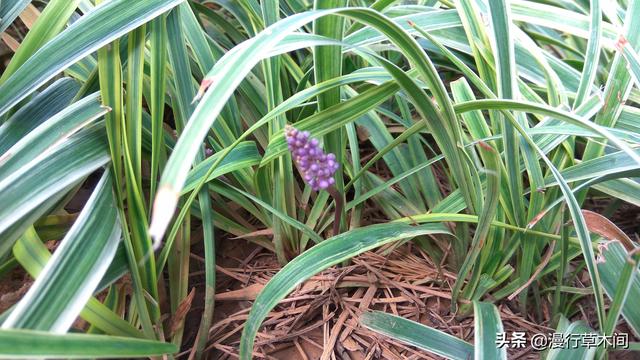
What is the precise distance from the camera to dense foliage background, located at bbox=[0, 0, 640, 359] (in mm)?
732

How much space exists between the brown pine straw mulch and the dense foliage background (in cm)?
2

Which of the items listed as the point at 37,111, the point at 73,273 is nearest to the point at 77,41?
the point at 37,111

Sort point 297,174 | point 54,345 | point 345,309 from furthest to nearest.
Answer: point 297,174, point 345,309, point 54,345

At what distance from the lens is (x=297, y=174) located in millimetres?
1116

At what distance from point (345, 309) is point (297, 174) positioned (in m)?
0.29

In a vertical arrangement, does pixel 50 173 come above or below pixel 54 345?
above

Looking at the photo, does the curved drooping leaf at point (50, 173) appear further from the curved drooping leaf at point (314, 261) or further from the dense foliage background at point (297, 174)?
the curved drooping leaf at point (314, 261)

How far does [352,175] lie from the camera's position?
1.03 m

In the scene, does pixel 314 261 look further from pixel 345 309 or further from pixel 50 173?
pixel 50 173

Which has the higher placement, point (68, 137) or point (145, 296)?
Answer: point (68, 137)

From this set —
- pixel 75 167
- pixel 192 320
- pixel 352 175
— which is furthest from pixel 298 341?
pixel 75 167

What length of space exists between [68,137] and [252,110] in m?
0.39

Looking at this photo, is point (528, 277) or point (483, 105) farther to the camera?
point (528, 277)

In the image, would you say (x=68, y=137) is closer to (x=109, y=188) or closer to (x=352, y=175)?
(x=109, y=188)
